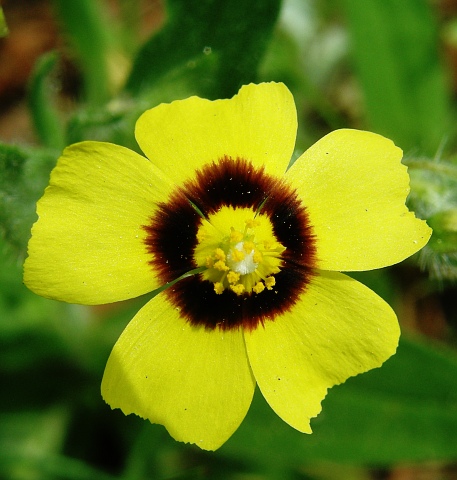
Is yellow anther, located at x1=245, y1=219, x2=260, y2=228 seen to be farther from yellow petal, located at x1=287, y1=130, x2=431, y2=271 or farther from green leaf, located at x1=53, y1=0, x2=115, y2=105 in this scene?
green leaf, located at x1=53, y1=0, x2=115, y2=105

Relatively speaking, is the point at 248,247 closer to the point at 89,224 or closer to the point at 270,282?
the point at 270,282

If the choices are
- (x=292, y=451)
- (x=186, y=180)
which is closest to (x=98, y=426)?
(x=292, y=451)

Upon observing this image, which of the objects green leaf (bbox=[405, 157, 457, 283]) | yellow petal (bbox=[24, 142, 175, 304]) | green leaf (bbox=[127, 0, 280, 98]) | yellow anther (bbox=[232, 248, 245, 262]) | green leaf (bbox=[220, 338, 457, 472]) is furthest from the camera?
green leaf (bbox=[220, 338, 457, 472])

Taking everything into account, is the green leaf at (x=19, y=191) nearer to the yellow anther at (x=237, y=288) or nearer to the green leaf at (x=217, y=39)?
the green leaf at (x=217, y=39)

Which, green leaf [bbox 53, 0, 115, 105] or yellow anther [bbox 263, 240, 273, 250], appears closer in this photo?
yellow anther [bbox 263, 240, 273, 250]

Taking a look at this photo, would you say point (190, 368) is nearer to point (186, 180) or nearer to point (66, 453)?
point (186, 180)

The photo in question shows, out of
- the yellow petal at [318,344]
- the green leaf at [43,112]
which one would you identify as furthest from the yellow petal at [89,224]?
the green leaf at [43,112]

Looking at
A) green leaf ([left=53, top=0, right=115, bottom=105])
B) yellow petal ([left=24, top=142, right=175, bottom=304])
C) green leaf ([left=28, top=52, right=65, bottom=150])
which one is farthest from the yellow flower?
green leaf ([left=53, top=0, right=115, bottom=105])

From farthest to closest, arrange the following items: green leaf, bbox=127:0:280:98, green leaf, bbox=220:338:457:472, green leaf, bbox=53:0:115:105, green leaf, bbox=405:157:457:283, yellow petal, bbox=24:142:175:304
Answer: green leaf, bbox=53:0:115:105
green leaf, bbox=220:338:457:472
green leaf, bbox=127:0:280:98
green leaf, bbox=405:157:457:283
yellow petal, bbox=24:142:175:304

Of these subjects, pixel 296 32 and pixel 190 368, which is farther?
pixel 296 32
